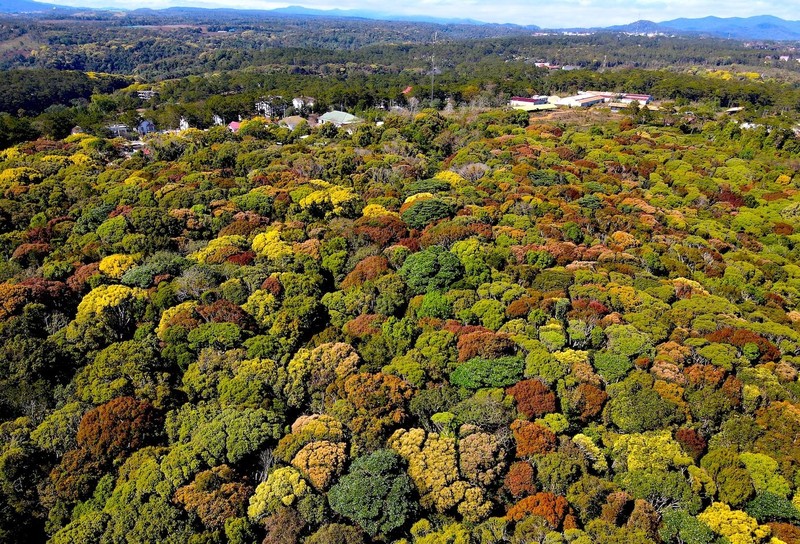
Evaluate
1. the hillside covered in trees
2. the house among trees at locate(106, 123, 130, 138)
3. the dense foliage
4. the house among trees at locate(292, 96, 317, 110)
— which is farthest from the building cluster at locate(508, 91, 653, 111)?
the house among trees at locate(106, 123, 130, 138)

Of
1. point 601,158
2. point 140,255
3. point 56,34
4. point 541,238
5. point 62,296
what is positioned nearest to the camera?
point 62,296

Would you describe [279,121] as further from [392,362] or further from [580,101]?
[392,362]

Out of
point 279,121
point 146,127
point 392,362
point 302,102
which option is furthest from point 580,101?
point 392,362

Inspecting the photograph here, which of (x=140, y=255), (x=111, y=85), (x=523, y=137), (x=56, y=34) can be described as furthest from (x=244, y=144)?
(x=56, y=34)

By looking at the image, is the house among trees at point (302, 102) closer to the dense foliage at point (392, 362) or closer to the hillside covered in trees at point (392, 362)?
the hillside covered in trees at point (392, 362)

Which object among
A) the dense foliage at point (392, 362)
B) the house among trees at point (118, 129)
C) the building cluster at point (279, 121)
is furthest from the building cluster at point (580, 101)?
the house among trees at point (118, 129)

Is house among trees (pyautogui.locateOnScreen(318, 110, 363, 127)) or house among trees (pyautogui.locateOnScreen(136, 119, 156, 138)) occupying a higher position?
house among trees (pyautogui.locateOnScreen(318, 110, 363, 127))

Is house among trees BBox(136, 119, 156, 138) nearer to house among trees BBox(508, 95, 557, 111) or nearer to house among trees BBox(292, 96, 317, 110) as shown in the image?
house among trees BBox(292, 96, 317, 110)

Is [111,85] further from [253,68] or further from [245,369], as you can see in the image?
[245,369]

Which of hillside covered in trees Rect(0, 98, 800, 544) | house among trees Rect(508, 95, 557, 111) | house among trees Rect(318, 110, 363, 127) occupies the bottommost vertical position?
hillside covered in trees Rect(0, 98, 800, 544)
